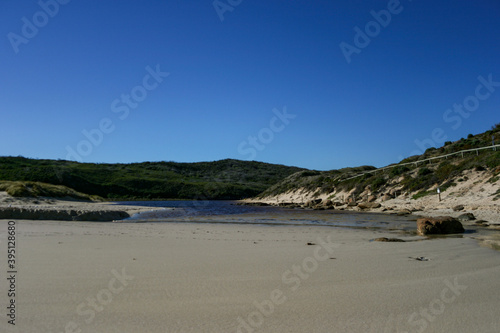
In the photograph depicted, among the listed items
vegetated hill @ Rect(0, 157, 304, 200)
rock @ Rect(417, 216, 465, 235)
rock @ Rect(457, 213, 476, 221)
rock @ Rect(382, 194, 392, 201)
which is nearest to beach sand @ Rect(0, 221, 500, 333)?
rock @ Rect(417, 216, 465, 235)

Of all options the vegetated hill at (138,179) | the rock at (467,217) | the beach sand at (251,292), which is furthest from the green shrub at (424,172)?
the vegetated hill at (138,179)

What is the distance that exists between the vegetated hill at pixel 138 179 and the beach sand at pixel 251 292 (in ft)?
222

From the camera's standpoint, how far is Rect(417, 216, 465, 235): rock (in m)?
11.6

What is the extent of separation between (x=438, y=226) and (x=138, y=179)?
95.3 metres

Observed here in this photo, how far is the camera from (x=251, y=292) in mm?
4285

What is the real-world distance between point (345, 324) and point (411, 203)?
89.2 feet

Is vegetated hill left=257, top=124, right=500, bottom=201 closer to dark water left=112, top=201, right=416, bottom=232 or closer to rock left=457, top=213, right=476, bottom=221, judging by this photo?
rock left=457, top=213, right=476, bottom=221

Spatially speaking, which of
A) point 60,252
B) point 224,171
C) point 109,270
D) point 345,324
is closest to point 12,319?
point 109,270

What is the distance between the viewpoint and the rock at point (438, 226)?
11.6 m

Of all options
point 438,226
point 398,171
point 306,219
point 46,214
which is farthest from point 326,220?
point 398,171

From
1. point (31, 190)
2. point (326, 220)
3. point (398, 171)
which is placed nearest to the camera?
point (326, 220)

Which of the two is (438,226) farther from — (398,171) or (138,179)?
(138,179)

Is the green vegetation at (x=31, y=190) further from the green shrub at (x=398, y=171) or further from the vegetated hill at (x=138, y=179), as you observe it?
the green shrub at (x=398, y=171)

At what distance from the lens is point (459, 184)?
25797 mm
